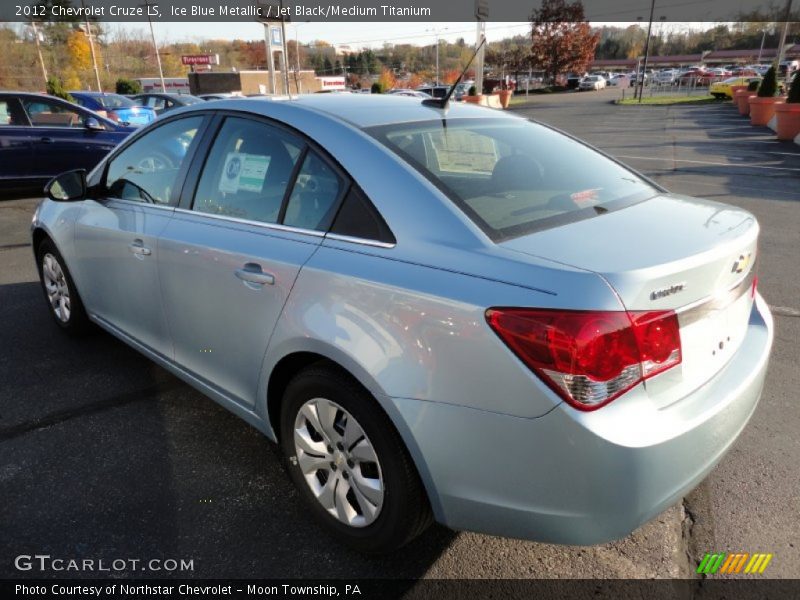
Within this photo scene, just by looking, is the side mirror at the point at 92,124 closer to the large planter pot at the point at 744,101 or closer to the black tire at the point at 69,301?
the black tire at the point at 69,301

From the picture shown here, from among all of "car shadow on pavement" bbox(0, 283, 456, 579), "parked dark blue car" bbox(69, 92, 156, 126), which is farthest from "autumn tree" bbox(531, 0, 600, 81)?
"car shadow on pavement" bbox(0, 283, 456, 579)

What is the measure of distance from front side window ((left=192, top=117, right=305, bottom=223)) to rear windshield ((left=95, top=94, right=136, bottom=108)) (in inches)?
632

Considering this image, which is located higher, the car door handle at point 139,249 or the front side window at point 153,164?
the front side window at point 153,164

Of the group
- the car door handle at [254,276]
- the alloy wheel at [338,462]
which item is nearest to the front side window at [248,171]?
the car door handle at [254,276]

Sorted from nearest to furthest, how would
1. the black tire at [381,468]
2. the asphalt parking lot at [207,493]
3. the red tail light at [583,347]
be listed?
the red tail light at [583,347] < the black tire at [381,468] < the asphalt parking lot at [207,493]

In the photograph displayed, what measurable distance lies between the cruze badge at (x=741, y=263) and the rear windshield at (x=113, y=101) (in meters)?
17.8

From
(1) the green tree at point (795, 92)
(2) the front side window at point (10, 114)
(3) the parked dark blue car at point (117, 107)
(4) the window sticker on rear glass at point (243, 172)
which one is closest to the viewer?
(4) the window sticker on rear glass at point (243, 172)

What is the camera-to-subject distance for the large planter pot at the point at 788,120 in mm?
16125

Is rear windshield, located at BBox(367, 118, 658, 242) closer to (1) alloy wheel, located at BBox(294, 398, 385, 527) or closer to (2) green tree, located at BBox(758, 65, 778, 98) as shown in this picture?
(1) alloy wheel, located at BBox(294, 398, 385, 527)

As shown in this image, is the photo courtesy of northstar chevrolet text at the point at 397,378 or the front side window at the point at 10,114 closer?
the photo courtesy of northstar chevrolet text at the point at 397,378

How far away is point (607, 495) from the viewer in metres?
1.60

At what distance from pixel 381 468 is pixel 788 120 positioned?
62.8ft

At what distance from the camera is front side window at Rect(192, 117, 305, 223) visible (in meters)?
2.42

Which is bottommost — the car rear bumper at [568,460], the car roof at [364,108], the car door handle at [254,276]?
the car rear bumper at [568,460]
